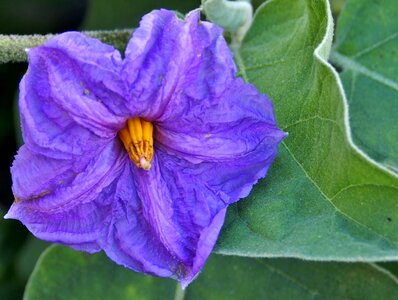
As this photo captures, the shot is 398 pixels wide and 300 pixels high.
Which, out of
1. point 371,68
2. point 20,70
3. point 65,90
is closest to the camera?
point 65,90

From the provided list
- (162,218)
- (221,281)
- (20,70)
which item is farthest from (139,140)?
(20,70)

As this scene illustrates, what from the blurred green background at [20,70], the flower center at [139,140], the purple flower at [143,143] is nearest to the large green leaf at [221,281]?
the blurred green background at [20,70]

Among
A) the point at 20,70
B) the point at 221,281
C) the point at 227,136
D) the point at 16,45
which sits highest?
the point at 16,45

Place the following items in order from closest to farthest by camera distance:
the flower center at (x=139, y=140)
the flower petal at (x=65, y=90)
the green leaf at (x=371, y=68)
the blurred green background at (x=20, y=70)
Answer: the flower petal at (x=65, y=90) < the flower center at (x=139, y=140) < the green leaf at (x=371, y=68) < the blurred green background at (x=20, y=70)

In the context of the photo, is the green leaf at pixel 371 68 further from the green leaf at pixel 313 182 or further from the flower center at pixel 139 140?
the flower center at pixel 139 140

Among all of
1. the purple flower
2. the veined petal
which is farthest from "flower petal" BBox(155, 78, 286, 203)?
the veined petal

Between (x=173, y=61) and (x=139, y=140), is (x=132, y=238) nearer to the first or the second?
(x=139, y=140)

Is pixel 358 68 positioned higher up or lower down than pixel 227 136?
lower down
